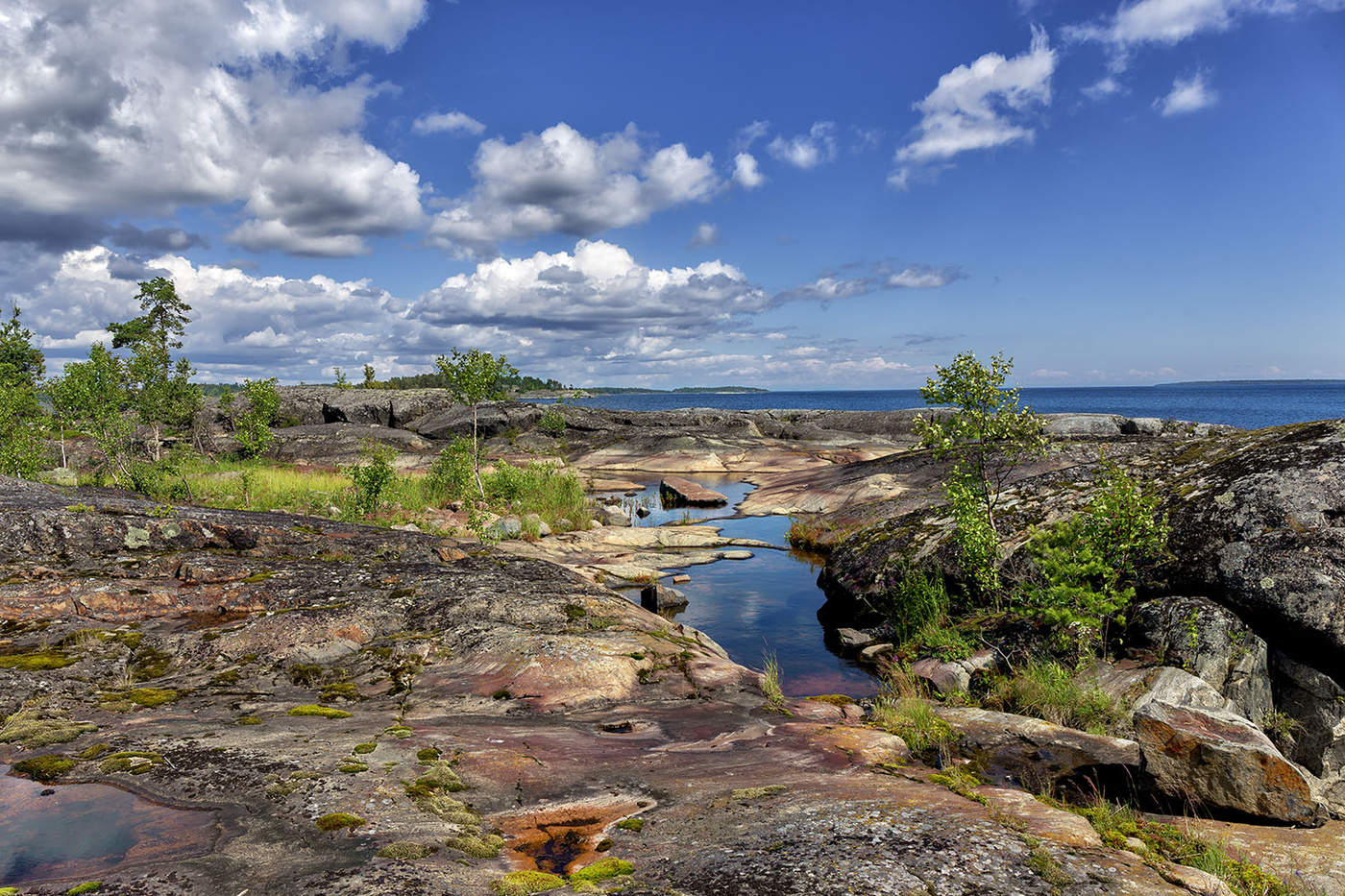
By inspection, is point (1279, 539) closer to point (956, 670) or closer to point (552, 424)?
point (956, 670)

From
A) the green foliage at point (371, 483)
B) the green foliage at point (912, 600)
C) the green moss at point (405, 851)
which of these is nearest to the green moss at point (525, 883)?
the green moss at point (405, 851)

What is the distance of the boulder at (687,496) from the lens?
139ft

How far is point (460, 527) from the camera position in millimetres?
29000

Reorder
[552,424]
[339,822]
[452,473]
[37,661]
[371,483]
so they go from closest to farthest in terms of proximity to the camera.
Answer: [339,822]
[37,661]
[371,483]
[452,473]
[552,424]

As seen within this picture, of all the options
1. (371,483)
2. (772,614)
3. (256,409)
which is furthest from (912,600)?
(256,409)

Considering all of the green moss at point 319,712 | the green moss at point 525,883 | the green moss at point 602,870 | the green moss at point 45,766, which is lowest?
the green moss at point 319,712

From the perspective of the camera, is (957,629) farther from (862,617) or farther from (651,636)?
(651,636)

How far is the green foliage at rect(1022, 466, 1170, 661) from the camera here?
12109 millimetres

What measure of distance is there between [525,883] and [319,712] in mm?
5556

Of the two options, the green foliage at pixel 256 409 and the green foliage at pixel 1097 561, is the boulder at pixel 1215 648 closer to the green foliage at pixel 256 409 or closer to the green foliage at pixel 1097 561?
the green foliage at pixel 1097 561

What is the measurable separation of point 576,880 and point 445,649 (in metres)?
7.24

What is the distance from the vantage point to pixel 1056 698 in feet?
36.7

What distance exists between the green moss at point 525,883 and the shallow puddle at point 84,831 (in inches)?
97.6

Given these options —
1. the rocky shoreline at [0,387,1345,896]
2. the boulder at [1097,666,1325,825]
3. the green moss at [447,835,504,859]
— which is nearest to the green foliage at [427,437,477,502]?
the rocky shoreline at [0,387,1345,896]
